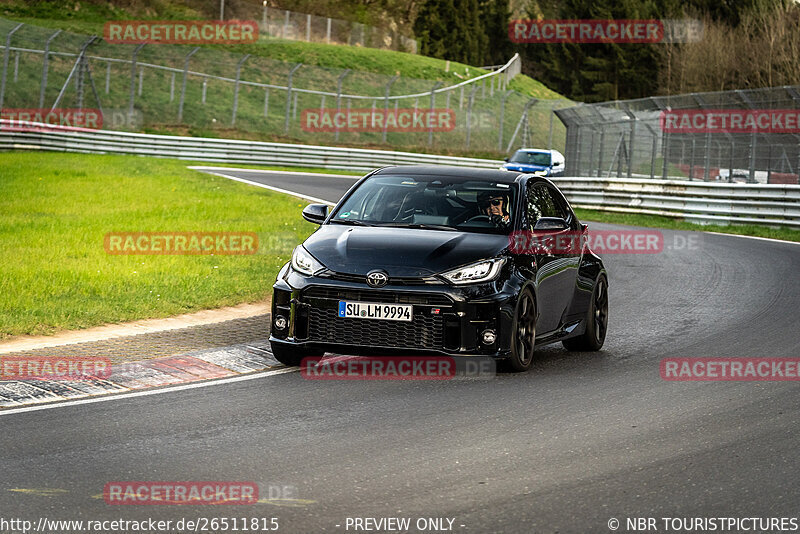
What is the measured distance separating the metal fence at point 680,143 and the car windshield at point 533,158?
180cm

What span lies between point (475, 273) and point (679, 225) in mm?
19736

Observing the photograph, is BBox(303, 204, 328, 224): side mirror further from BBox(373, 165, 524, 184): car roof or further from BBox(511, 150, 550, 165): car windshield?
BBox(511, 150, 550, 165): car windshield

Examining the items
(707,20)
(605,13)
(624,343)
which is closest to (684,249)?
(624,343)

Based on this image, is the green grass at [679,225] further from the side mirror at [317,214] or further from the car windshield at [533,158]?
the side mirror at [317,214]

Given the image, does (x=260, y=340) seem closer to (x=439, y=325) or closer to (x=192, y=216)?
(x=439, y=325)

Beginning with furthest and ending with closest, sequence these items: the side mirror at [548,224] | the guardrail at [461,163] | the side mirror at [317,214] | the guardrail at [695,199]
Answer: the guardrail at [461,163] < the guardrail at [695,199] < the side mirror at [317,214] < the side mirror at [548,224]

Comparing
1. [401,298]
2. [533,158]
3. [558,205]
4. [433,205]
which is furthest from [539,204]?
[533,158]

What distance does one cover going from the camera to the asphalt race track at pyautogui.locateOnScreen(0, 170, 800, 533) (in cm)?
530

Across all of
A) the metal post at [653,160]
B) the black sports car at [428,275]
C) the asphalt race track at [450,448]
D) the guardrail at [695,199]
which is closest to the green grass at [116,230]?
the black sports car at [428,275]

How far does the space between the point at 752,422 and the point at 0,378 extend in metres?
4.98

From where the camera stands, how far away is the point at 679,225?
27297mm

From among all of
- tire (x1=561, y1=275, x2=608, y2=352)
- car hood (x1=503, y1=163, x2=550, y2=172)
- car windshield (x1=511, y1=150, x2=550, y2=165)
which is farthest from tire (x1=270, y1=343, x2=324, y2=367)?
car windshield (x1=511, y1=150, x2=550, y2=165)

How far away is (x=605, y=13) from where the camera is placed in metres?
106

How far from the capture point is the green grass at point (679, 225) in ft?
81.9
